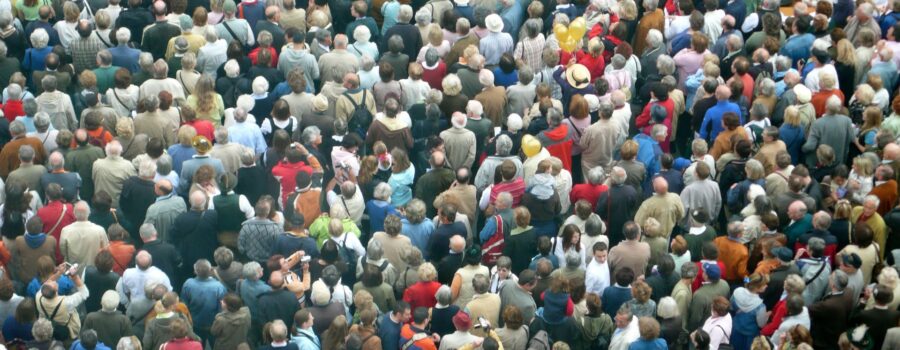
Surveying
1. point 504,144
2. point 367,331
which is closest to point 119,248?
point 367,331

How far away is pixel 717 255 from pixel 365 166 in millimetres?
4653

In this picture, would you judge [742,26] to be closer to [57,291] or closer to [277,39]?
[277,39]

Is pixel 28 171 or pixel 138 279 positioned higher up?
pixel 138 279

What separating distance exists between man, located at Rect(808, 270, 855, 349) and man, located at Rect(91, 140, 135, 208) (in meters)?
8.48

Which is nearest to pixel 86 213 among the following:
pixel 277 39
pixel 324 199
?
pixel 324 199

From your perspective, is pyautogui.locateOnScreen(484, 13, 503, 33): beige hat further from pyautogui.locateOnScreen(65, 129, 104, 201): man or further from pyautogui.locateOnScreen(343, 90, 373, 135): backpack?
pyautogui.locateOnScreen(65, 129, 104, 201): man

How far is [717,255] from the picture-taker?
19.2 meters

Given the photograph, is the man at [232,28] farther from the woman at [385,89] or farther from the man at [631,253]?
the man at [631,253]

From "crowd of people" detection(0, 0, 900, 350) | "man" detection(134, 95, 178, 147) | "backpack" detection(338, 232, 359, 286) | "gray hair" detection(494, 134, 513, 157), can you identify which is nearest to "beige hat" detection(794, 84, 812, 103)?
"crowd of people" detection(0, 0, 900, 350)

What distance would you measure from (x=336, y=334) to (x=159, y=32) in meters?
7.81

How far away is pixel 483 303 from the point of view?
1852 cm

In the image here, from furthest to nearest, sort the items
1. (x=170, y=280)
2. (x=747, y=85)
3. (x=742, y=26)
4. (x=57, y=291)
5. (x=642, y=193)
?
(x=742, y=26), (x=747, y=85), (x=642, y=193), (x=170, y=280), (x=57, y=291)

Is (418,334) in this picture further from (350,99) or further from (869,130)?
(869,130)

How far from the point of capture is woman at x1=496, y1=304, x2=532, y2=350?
18.0m
